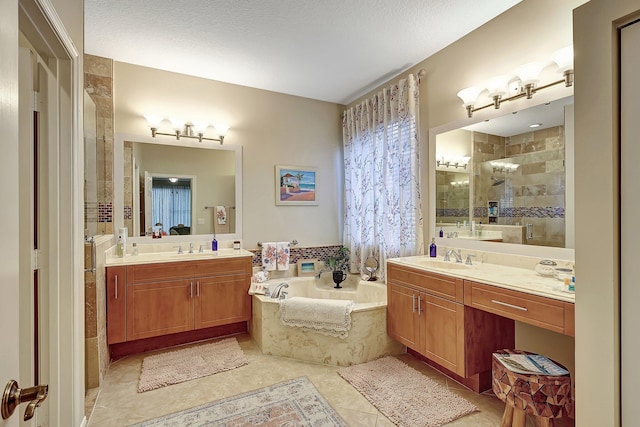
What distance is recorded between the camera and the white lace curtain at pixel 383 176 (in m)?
3.03

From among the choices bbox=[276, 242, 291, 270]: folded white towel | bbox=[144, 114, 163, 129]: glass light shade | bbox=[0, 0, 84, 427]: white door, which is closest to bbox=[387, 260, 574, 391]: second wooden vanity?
bbox=[276, 242, 291, 270]: folded white towel

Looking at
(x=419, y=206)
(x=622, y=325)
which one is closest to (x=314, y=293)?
(x=419, y=206)

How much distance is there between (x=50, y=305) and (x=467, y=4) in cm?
315

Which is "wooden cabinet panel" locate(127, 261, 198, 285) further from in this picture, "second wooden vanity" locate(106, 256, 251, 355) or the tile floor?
the tile floor

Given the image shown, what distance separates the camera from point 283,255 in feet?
12.1

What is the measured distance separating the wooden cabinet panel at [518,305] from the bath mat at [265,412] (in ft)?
3.76

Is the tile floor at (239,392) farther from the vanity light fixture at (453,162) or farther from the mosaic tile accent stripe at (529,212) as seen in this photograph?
the vanity light fixture at (453,162)

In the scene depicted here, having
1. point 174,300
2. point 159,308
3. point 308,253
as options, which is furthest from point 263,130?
point 159,308

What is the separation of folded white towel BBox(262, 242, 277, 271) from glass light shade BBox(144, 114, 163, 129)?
5.64 ft

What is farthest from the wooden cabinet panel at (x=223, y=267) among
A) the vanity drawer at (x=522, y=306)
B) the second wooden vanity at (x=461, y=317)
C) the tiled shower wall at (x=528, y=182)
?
the tiled shower wall at (x=528, y=182)

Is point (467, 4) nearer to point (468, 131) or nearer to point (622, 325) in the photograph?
point (468, 131)

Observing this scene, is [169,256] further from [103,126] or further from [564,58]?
[564,58]

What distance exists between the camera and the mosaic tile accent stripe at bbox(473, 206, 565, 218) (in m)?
2.07

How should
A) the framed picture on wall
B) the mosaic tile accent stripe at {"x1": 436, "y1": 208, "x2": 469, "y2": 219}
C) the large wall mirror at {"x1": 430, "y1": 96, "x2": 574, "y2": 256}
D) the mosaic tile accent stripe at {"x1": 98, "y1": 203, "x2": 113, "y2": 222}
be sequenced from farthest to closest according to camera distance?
the framed picture on wall
the mosaic tile accent stripe at {"x1": 98, "y1": 203, "x2": 113, "y2": 222}
the mosaic tile accent stripe at {"x1": 436, "y1": 208, "x2": 469, "y2": 219}
the large wall mirror at {"x1": 430, "y1": 96, "x2": 574, "y2": 256}
